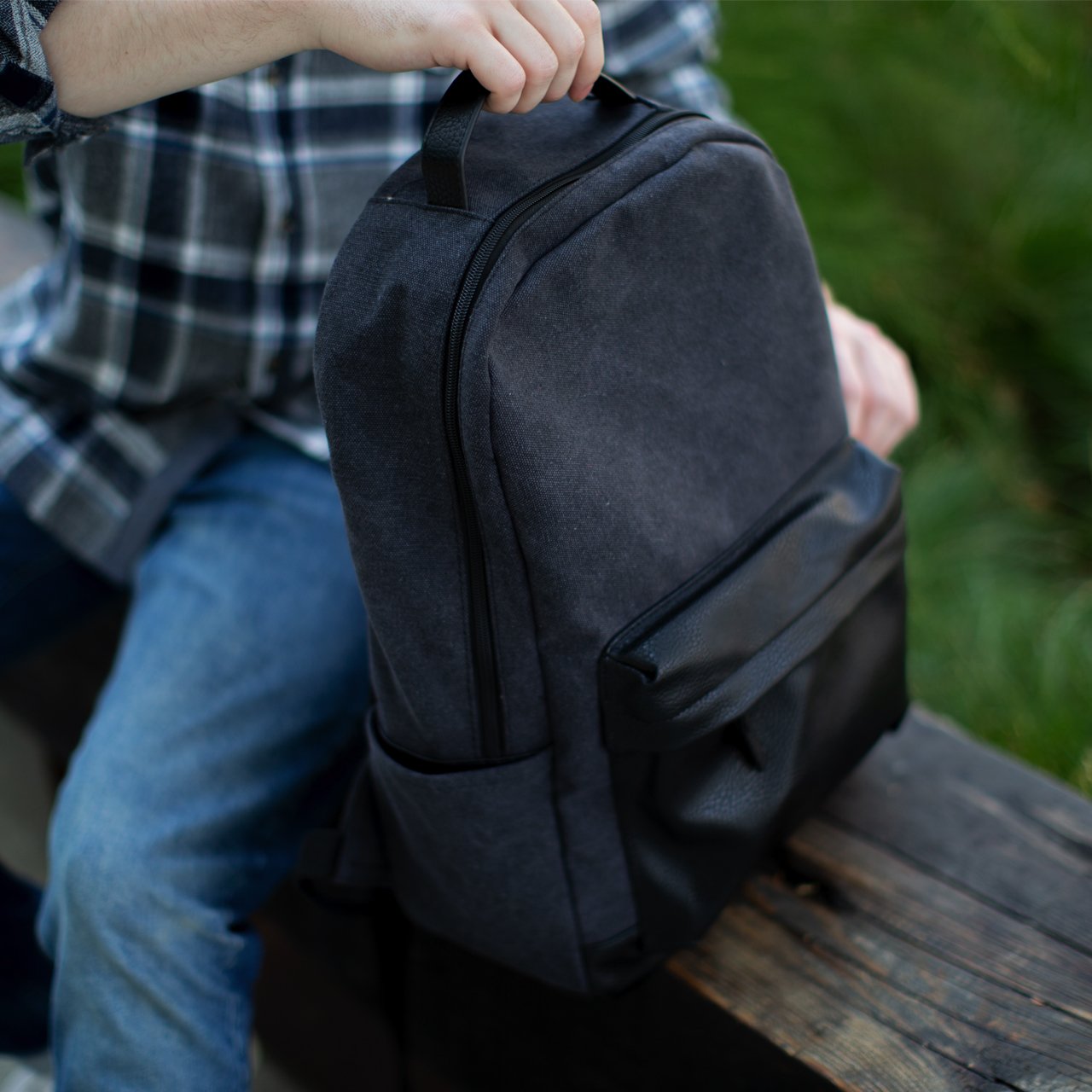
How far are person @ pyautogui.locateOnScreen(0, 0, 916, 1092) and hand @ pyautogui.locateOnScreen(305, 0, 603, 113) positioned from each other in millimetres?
15

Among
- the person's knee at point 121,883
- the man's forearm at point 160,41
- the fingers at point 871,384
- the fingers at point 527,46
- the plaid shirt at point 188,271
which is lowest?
the person's knee at point 121,883

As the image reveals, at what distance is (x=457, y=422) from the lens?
1.92 ft

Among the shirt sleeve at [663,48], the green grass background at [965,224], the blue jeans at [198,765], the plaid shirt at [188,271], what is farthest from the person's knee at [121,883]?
the green grass background at [965,224]

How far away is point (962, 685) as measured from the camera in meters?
1.42

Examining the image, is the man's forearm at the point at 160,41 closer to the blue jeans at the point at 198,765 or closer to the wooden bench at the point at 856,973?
the blue jeans at the point at 198,765

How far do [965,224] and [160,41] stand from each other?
1.84m

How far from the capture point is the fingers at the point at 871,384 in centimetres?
96

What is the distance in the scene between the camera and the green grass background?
1.87 m

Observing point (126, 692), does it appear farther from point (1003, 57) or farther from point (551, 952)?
point (1003, 57)

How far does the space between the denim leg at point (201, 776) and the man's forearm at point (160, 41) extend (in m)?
0.40

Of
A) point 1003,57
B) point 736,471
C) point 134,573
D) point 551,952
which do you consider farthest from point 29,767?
point 1003,57

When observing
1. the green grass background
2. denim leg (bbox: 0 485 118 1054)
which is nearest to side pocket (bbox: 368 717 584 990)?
denim leg (bbox: 0 485 118 1054)

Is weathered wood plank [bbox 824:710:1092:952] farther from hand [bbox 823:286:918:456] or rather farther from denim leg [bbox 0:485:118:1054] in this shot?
denim leg [bbox 0:485:118:1054]

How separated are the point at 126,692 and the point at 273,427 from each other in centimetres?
29
